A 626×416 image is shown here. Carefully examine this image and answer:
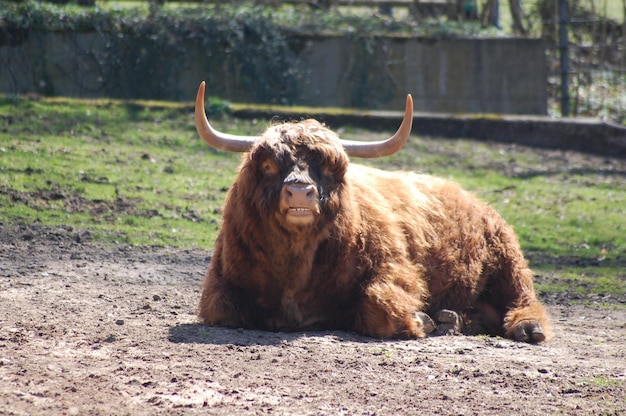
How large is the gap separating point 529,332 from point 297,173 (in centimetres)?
212

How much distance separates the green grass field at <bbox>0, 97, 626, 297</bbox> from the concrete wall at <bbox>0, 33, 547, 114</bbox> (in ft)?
3.18

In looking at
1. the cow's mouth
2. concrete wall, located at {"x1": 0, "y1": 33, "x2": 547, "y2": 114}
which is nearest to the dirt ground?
the cow's mouth

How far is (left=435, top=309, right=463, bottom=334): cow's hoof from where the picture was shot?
23.3ft

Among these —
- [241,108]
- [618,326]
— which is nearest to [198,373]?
[618,326]

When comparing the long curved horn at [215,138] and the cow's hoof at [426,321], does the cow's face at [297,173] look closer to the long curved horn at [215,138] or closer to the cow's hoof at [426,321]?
the long curved horn at [215,138]

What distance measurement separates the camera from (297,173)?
6371 mm

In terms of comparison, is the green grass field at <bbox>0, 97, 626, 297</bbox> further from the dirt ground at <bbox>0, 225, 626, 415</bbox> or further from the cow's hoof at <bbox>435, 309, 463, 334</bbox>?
the dirt ground at <bbox>0, 225, 626, 415</bbox>

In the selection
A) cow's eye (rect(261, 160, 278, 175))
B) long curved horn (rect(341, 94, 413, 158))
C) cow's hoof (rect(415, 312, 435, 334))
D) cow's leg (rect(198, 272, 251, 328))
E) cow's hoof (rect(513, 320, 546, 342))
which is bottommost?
cow's hoof (rect(513, 320, 546, 342))

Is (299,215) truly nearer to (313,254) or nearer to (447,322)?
(313,254)

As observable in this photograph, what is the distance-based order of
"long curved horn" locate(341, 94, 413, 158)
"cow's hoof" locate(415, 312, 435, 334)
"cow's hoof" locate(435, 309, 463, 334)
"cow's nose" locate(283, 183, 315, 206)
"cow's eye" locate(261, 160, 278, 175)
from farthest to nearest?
"cow's hoof" locate(435, 309, 463, 334), "long curved horn" locate(341, 94, 413, 158), "cow's hoof" locate(415, 312, 435, 334), "cow's eye" locate(261, 160, 278, 175), "cow's nose" locate(283, 183, 315, 206)

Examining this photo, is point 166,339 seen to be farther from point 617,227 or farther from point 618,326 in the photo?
→ point 617,227

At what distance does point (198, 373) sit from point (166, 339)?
74 centimetres

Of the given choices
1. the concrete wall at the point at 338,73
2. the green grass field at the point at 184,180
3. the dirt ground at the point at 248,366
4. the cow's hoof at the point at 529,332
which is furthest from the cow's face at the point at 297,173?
the concrete wall at the point at 338,73

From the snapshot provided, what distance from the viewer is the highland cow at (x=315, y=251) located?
6504 millimetres
